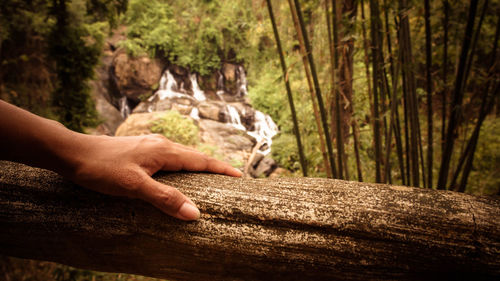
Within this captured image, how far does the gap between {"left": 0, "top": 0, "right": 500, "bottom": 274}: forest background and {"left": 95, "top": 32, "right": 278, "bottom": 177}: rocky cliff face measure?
2.01 ft

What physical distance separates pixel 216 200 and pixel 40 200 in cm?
57

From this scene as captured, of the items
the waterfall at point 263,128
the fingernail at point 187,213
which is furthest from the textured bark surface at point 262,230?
the waterfall at point 263,128

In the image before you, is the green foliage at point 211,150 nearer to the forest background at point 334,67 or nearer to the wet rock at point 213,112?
the forest background at point 334,67

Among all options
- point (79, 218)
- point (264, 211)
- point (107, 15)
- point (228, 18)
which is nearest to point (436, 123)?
point (264, 211)

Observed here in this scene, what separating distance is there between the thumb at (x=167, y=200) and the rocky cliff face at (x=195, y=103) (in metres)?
6.70

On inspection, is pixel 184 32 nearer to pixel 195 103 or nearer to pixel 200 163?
pixel 195 103

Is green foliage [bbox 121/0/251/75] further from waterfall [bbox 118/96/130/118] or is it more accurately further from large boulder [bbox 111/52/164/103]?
waterfall [bbox 118/96/130/118]

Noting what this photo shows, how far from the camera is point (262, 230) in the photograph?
66 cm

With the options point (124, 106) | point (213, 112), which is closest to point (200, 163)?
point (213, 112)

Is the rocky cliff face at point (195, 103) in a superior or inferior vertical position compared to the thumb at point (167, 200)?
inferior

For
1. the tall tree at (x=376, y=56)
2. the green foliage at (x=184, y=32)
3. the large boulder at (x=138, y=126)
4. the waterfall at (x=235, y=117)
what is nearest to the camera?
the tall tree at (x=376, y=56)

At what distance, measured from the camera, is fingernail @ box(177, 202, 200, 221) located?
656 millimetres

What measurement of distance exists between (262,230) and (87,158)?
0.55 metres

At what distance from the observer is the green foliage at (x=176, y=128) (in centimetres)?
795
